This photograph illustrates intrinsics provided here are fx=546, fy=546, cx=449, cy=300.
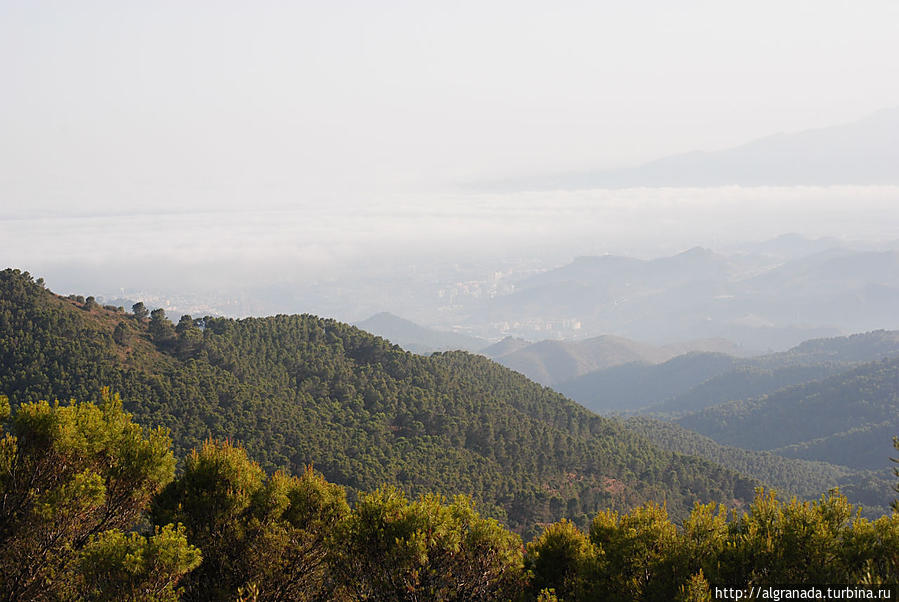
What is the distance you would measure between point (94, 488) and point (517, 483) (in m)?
68.3

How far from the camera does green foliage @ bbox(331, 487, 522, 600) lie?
1745cm

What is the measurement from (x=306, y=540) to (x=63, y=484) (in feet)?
26.8

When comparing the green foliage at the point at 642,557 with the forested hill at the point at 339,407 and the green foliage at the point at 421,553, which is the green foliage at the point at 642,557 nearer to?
the green foliage at the point at 421,553

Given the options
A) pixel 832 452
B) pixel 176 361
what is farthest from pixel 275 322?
pixel 832 452

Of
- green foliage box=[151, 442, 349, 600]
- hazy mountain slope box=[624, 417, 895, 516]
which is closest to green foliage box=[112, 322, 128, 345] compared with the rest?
green foliage box=[151, 442, 349, 600]

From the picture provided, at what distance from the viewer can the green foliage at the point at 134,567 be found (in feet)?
46.8

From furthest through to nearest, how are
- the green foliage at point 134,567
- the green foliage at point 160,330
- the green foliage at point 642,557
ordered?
the green foliage at point 160,330 → the green foliage at point 642,557 → the green foliage at point 134,567

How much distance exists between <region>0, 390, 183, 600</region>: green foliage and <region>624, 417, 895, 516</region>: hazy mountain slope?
132973 mm

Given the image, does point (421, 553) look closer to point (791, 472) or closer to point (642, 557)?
point (642, 557)

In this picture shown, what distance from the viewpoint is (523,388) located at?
395 feet

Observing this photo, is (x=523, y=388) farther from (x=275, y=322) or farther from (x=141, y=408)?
(x=141, y=408)

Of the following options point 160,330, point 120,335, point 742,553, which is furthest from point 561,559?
point 160,330

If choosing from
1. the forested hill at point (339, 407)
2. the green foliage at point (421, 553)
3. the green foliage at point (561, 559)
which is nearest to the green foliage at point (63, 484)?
the green foliage at point (421, 553)

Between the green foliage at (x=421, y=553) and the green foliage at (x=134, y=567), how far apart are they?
17.9 ft
